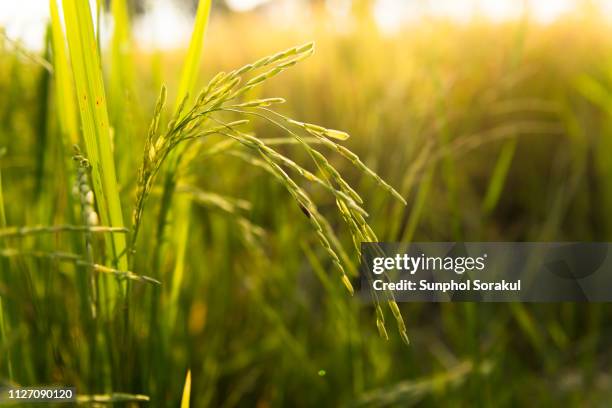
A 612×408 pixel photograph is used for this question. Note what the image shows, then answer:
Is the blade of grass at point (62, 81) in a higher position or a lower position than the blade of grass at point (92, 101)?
higher

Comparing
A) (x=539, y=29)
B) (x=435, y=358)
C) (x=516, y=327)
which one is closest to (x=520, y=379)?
(x=435, y=358)

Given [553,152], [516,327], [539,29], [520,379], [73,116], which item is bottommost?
[520,379]

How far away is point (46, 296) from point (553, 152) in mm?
1715

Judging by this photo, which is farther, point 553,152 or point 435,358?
point 553,152

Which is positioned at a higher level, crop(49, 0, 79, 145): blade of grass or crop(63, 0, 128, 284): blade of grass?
crop(49, 0, 79, 145): blade of grass

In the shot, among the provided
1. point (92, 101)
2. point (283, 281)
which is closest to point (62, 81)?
point (92, 101)

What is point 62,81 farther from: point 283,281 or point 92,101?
point 283,281

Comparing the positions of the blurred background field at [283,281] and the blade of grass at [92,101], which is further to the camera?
the blurred background field at [283,281]

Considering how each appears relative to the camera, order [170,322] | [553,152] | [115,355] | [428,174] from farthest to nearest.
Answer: [553,152], [428,174], [170,322], [115,355]

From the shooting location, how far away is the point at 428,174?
2.68 ft

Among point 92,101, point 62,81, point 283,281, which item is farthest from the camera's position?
point 283,281

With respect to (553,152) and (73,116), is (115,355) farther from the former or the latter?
(553,152)

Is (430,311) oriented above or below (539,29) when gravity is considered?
below

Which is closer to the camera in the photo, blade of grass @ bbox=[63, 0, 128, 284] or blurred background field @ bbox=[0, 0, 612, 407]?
blade of grass @ bbox=[63, 0, 128, 284]
